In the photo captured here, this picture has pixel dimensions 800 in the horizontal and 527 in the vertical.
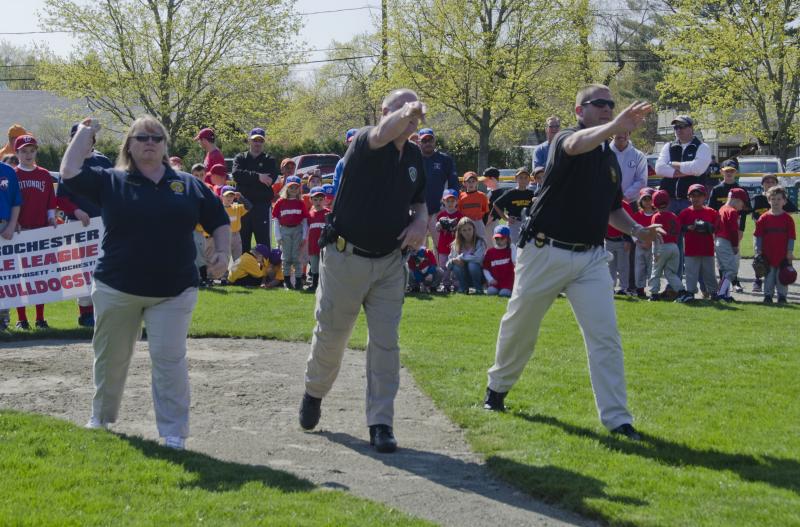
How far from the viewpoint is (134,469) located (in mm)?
5555

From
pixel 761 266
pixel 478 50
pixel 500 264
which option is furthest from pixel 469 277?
pixel 478 50

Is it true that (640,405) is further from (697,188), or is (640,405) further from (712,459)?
(697,188)

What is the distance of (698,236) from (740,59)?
26.6m

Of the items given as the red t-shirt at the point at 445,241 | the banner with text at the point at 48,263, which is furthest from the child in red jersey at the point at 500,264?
the banner with text at the point at 48,263

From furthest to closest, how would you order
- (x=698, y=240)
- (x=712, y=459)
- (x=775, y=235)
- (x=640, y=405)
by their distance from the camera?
(x=775, y=235)
(x=698, y=240)
(x=640, y=405)
(x=712, y=459)

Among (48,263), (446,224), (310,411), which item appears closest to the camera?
(310,411)

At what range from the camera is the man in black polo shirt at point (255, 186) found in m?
16.0

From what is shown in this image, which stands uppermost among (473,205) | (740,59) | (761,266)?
(740,59)

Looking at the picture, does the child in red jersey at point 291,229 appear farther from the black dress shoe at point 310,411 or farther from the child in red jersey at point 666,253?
the black dress shoe at point 310,411

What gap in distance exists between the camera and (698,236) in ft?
46.4

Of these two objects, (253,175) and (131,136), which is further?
(253,175)

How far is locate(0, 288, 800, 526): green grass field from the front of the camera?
527cm

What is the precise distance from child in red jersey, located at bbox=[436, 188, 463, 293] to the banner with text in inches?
219

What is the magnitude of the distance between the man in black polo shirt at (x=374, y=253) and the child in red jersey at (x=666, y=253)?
8.07 m
